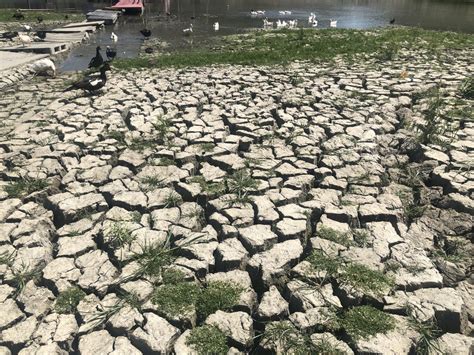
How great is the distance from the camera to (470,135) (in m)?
5.60

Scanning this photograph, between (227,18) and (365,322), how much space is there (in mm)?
24690

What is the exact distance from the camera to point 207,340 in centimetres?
276

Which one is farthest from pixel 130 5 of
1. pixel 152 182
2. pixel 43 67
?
pixel 152 182

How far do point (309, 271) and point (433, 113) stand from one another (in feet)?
13.3

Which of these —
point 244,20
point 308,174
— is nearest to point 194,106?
point 308,174

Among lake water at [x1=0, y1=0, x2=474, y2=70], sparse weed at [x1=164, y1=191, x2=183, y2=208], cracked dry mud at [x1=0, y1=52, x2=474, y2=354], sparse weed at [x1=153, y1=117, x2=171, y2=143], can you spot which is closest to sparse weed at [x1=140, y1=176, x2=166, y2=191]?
cracked dry mud at [x1=0, y1=52, x2=474, y2=354]

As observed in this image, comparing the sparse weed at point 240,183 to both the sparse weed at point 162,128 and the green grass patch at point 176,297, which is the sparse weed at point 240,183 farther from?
the sparse weed at point 162,128

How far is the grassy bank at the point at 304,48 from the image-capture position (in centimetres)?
1070

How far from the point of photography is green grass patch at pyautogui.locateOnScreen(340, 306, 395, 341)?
2775mm

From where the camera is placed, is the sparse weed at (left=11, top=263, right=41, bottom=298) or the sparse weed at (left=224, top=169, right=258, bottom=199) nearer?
the sparse weed at (left=11, top=263, right=41, bottom=298)

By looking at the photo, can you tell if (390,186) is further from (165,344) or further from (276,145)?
(165,344)

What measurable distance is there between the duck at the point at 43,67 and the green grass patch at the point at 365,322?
10.1 meters

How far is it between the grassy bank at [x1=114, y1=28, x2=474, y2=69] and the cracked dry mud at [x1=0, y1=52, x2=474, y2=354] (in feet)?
12.6

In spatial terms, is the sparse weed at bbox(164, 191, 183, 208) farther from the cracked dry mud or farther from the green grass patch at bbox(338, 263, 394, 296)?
the green grass patch at bbox(338, 263, 394, 296)
